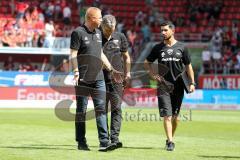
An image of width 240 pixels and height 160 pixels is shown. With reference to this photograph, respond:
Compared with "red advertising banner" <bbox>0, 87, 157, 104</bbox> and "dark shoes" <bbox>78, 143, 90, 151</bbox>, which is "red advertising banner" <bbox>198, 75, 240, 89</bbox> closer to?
"red advertising banner" <bbox>0, 87, 157, 104</bbox>

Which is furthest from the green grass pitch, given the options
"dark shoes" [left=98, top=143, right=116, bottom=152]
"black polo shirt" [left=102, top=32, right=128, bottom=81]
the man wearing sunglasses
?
"black polo shirt" [left=102, top=32, right=128, bottom=81]

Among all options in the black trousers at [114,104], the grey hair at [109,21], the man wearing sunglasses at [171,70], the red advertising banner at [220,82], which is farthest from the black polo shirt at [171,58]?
the red advertising banner at [220,82]

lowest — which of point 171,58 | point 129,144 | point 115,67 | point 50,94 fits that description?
point 50,94

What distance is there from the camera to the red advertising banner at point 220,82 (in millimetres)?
34156

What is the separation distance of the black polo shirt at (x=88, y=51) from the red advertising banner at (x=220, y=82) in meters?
23.8

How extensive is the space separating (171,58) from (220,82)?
75.1 feet

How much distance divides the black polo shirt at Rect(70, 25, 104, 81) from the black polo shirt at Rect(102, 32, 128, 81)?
1.66 feet

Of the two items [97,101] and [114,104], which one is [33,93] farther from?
[97,101]

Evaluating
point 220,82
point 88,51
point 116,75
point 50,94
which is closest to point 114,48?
point 116,75

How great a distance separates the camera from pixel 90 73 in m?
11.0

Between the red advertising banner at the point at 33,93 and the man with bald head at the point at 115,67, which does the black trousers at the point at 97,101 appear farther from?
the red advertising banner at the point at 33,93

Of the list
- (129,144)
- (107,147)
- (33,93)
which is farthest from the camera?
(33,93)

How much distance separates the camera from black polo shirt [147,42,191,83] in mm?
11922

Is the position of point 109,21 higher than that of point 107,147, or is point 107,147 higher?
point 109,21
